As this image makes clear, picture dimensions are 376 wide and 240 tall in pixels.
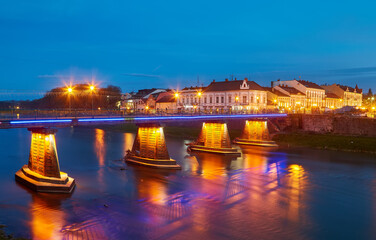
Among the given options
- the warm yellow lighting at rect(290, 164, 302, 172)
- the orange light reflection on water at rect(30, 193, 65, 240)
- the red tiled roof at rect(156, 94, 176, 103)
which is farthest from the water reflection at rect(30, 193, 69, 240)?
the red tiled roof at rect(156, 94, 176, 103)

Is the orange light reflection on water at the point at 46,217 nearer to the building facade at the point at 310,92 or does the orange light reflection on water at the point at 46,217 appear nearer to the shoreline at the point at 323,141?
the shoreline at the point at 323,141

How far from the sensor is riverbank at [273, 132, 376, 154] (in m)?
46.8

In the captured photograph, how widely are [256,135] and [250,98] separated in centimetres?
1783

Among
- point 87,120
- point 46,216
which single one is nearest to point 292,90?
point 87,120

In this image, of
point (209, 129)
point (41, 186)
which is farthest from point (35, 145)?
point (209, 129)

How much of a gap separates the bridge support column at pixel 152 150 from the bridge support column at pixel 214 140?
1234 centimetres

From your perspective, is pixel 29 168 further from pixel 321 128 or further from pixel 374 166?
pixel 321 128

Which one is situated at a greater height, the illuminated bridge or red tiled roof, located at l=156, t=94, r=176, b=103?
red tiled roof, located at l=156, t=94, r=176, b=103

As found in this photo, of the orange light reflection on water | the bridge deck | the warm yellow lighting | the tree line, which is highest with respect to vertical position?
the tree line

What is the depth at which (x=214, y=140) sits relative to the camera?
1822 inches

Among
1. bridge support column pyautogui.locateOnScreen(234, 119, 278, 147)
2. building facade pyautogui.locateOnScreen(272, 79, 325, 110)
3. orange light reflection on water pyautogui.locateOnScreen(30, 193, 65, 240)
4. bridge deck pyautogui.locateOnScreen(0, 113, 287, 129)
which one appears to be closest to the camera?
orange light reflection on water pyautogui.locateOnScreen(30, 193, 65, 240)

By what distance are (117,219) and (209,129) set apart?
29352 millimetres

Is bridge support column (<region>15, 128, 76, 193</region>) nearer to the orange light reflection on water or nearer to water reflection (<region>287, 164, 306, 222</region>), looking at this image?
the orange light reflection on water

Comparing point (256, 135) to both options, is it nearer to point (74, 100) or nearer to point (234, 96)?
point (234, 96)
